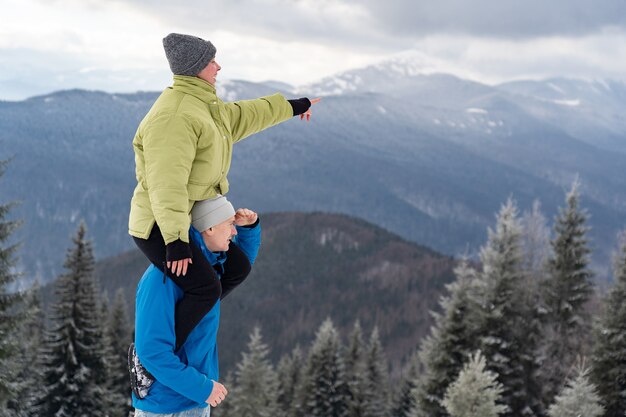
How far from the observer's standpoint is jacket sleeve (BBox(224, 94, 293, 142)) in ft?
13.2

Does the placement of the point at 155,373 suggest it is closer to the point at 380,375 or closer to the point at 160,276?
the point at 160,276

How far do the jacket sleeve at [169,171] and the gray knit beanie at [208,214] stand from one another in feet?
1.11

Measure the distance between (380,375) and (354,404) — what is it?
467 cm

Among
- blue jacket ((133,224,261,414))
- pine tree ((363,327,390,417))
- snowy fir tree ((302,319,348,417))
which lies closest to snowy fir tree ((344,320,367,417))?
pine tree ((363,327,390,417))

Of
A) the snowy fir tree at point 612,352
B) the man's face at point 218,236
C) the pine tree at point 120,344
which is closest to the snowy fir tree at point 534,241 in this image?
the snowy fir tree at point 612,352

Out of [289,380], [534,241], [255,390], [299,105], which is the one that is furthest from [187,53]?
[289,380]

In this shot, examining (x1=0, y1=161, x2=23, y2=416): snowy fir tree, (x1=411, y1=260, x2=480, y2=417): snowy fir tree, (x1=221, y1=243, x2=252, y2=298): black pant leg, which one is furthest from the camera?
(x1=411, y1=260, x2=480, y2=417): snowy fir tree

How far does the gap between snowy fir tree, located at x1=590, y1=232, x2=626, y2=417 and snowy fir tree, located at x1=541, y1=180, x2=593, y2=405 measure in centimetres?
A: 129

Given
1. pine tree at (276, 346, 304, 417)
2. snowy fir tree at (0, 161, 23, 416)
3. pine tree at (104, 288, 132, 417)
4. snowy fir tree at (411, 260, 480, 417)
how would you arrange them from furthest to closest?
pine tree at (276, 346, 304, 417), pine tree at (104, 288, 132, 417), snowy fir tree at (411, 260, 480, 417), snowy fir tree at (0, 161, 23, 416)

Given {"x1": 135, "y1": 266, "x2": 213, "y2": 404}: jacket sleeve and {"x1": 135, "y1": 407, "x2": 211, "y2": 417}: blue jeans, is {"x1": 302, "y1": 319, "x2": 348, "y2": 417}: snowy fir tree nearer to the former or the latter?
{"x1": 135, "y1": 407, "x2": 211, "y2": 417}: blue jeans

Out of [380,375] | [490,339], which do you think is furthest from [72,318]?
[380,375]

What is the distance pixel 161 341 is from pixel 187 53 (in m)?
1.77

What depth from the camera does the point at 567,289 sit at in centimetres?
2058

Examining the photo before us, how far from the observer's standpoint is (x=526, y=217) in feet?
81.6
